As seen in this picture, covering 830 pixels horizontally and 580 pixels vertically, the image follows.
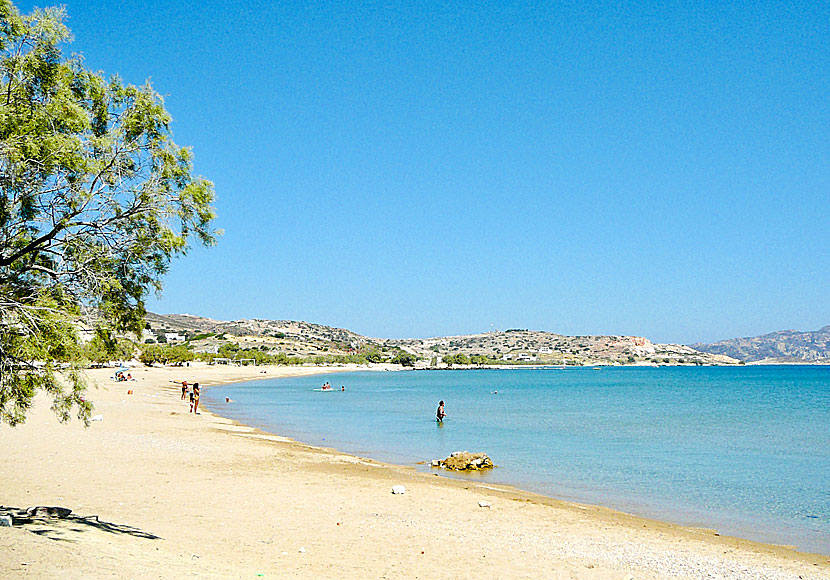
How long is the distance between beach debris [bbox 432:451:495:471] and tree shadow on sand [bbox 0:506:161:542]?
13147 mm

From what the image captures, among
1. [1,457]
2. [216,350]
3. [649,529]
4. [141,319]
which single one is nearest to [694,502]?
[649,529]

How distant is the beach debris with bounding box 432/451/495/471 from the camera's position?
75.0 ft

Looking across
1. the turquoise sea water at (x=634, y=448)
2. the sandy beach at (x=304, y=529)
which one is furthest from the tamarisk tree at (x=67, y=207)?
the turquoise sea water at (x=634, y=448)

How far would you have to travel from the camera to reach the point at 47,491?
1395 cm

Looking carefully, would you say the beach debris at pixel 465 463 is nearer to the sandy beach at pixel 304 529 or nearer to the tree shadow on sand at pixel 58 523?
the sandy beach at pixel 304 529

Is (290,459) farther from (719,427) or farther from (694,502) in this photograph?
(719,427)

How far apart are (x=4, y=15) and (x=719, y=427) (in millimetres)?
44956

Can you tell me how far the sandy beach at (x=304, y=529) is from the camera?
960 centimetres

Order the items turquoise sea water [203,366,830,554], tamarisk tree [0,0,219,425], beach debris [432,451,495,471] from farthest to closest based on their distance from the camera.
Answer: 1. beach debris [432,451,495,471]
2. turquoise sea water [203,366,830,554]
3. tamarisk tree [0,0,219,425]

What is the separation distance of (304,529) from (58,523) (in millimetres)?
4143

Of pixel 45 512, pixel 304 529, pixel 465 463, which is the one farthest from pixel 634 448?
pixel 45 512

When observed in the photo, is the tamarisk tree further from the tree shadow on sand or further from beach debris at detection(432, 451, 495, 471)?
beach debris at detection(432, 451, 495, 471)

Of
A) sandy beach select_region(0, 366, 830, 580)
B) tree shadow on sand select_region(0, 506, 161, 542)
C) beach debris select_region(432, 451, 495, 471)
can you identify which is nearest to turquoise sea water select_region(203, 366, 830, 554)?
beach debris select_region(432, 451, 495, 471)

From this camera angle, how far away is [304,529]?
496 inches
